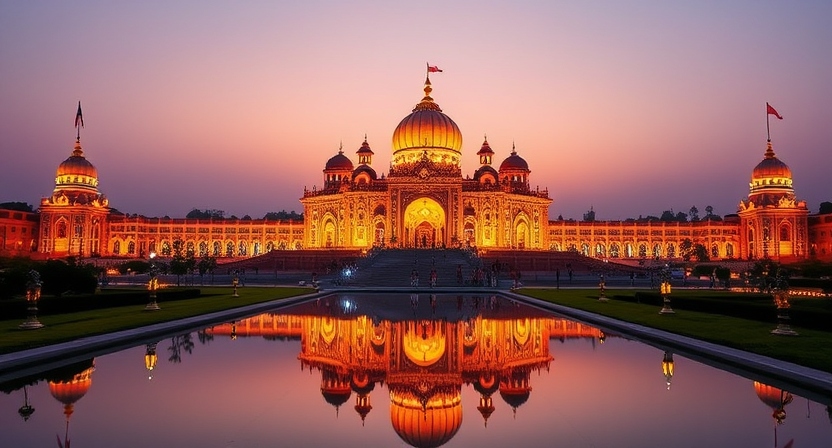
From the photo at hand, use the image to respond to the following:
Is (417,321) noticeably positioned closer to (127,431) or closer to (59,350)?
(59,350)

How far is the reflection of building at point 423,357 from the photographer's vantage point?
9250 millimetres

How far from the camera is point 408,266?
5109 centimetres

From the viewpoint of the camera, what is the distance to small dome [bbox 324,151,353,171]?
86.2 meters

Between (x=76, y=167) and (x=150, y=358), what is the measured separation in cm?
8941

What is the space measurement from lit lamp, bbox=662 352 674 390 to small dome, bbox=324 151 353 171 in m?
74.0

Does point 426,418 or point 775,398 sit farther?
point 775,398

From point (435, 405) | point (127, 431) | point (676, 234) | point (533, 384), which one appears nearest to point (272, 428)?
point (127, 431)

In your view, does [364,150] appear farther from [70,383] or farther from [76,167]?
[70,383]

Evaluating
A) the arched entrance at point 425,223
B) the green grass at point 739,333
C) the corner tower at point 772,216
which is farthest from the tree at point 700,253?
the green grass at point 739,333

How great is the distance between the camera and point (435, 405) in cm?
940

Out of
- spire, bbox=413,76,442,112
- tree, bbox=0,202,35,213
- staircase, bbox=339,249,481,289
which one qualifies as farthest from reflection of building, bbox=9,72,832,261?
tree, bbox=0,202,35,213

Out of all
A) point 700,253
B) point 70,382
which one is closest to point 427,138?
point 700,253

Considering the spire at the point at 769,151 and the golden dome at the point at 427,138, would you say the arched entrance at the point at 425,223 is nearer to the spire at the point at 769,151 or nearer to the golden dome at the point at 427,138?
the golden dome at the point at 427,138

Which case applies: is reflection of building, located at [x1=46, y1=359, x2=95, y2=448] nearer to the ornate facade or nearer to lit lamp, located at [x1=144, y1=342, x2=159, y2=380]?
lit lamp, located at [x1=144, y1=342, x2=159, y2=380]
